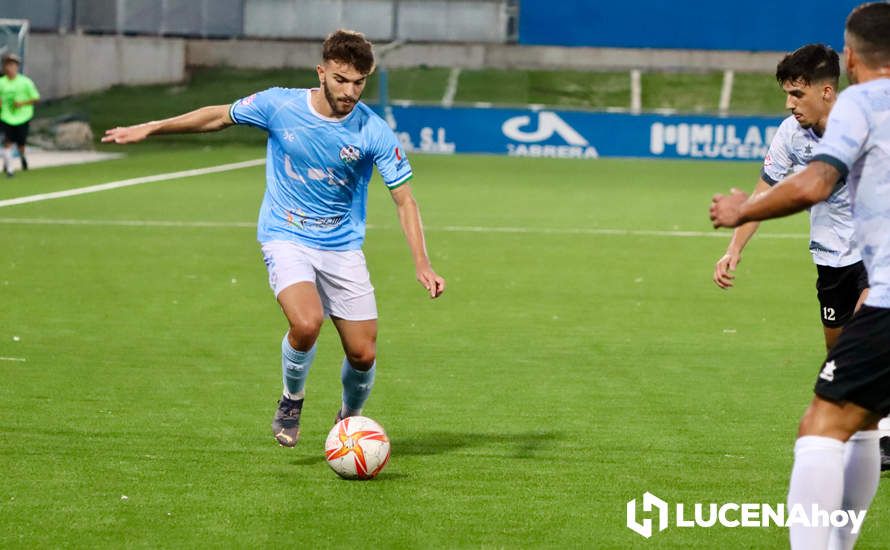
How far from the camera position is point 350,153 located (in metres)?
7.45

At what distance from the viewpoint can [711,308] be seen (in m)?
13.0

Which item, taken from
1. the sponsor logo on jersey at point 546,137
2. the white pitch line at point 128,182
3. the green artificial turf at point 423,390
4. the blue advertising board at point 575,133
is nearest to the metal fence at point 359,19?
the blue advertising board at point 575,133

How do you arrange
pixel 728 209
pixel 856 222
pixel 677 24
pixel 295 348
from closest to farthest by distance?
pixel 728 209 → pixel 856 222 → pixel 295 348 → pixel 677 24

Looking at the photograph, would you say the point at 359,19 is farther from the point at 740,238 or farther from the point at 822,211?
the point at 822,211

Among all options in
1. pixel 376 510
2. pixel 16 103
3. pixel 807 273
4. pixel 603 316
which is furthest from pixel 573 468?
pixel 16 103

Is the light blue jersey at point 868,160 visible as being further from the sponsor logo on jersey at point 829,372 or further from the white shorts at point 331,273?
the white shorts at point 331,273

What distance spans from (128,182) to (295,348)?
63.8 feet

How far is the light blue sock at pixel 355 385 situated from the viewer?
763 centimetres

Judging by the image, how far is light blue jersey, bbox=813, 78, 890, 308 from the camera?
15.8 feet

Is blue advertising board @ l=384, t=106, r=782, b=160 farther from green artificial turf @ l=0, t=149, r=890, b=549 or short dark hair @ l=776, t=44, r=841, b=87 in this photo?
short dark hair @ l=776, t=44, r=841, b=87

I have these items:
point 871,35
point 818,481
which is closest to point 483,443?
point 818,481

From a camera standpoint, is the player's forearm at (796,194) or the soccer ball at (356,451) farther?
the soccer ball at (356,451)

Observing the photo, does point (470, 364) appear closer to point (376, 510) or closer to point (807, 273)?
point (376, 510)

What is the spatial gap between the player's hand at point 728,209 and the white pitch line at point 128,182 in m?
17.7
